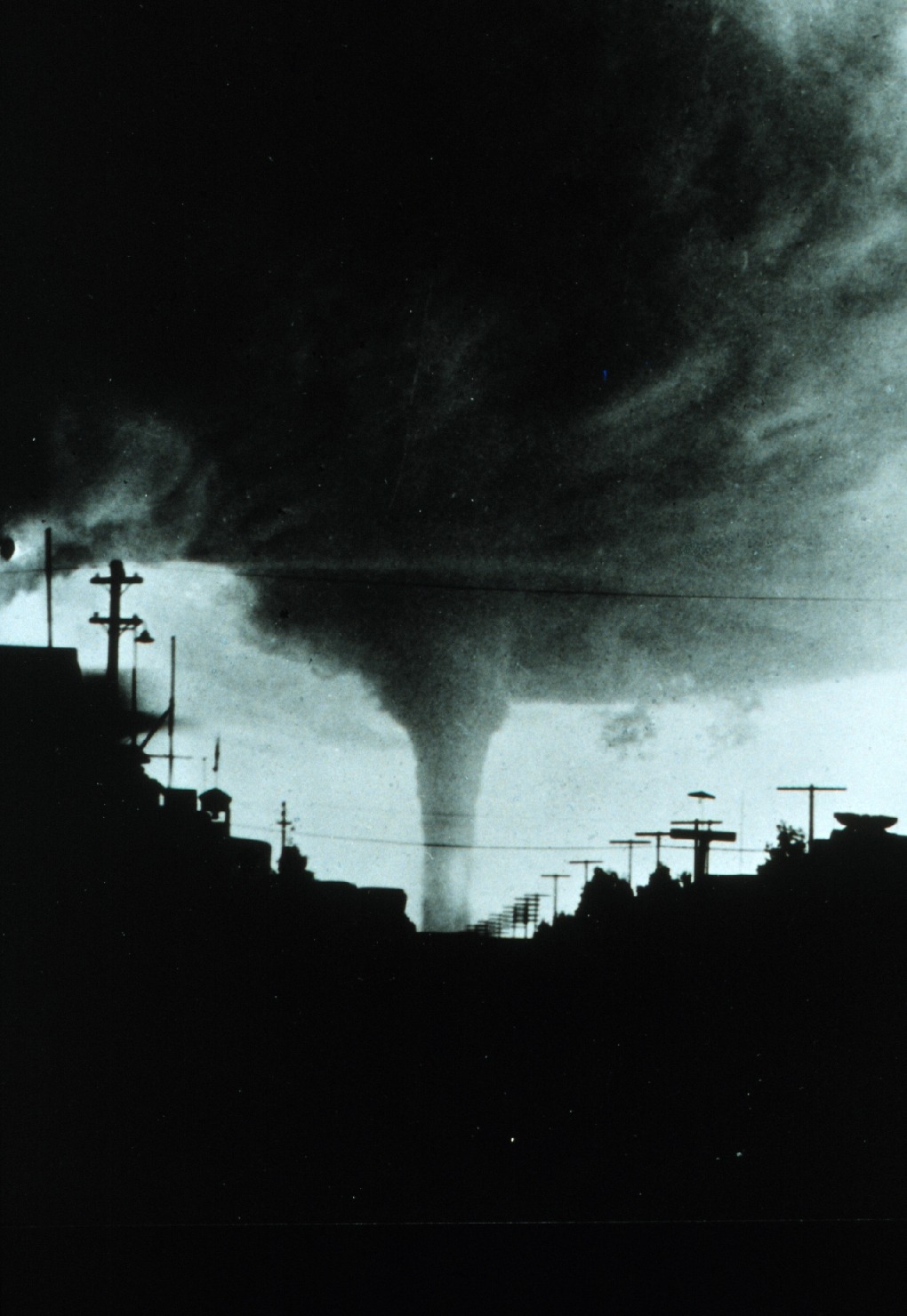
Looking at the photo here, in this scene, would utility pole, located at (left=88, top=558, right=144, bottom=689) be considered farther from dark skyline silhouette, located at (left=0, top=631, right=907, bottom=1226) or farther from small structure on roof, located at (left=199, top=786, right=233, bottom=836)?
small structure on roof, located at (left=199, top=786, right=233, bottom=836)

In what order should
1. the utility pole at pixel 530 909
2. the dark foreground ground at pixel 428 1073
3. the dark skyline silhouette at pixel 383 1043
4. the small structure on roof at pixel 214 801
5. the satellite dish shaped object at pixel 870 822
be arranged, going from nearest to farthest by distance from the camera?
the dark foreground ground at pixel 428 1073 → the dark skyline silhouette at pixel 383 1043 → the satellite dish shaped object at pixel 870 822 → the small structure on roof at pixel 214 801 → the utility pole at pixel 530 909

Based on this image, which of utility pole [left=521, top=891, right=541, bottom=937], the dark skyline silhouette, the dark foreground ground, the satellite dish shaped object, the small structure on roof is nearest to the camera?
the dark foreground ground

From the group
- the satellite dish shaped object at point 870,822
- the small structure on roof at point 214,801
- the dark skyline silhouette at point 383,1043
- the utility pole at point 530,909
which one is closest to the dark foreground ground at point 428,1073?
the dark skyline silhouette at point 383,1043

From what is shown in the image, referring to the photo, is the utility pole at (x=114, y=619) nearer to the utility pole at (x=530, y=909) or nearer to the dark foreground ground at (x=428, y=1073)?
the dark foreground ground at (x=428, y=1073)

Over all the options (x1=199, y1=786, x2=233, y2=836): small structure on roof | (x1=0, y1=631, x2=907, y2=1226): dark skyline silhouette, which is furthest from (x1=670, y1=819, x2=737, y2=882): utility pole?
(x1=199, y1=786, x2=233, y2=836): small structure on roof

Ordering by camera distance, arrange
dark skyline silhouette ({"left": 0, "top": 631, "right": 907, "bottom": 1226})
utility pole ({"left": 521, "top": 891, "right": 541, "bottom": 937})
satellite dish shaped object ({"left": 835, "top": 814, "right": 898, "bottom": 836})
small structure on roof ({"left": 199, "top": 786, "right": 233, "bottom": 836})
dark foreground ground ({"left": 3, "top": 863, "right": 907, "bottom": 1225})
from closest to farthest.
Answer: dark foreground ground ({"left": 3, "top": 863, "right": 907, "bottom": 1225}), dark skyline silhouette ({"left": 0, "top": 631, "right": 907, "bottom": 1226}), satellite dish shaped object ({"left": 835, "top": 814, "right": 898, "bottom": 836}), small structure on roof ({"left": 199, "top": 786, "right": 233, "bottom": 836}), utility pole ({"left": 521, "top": 891, "right": 541, "bottom": 937})

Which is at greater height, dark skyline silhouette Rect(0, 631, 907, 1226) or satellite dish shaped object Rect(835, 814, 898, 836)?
satellite dish shaped object Rect(835, 814, 898, 836)

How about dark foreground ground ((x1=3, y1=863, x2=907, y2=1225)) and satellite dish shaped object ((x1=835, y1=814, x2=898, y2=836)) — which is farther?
satellite dish shaped object ((x1=835, y1=814, x2=898, y2=836))
